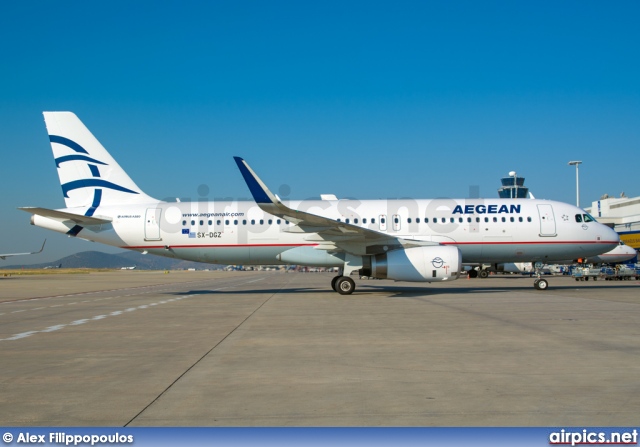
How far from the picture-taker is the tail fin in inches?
909

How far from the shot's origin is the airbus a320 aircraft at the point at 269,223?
22.4 m

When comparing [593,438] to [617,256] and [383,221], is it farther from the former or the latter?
[617,256]

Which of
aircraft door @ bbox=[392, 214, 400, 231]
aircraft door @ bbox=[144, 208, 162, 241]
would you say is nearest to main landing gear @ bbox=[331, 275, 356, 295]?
aircraft door @ bbox=[392, 214, 400, 231]

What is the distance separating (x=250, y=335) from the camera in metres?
10.6

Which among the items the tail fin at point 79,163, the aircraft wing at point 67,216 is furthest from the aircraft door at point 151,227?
the tail fin at point 79,163

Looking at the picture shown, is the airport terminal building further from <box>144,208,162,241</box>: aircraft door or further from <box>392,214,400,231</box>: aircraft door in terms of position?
<box>144,208,162,241</box>: aircraft door

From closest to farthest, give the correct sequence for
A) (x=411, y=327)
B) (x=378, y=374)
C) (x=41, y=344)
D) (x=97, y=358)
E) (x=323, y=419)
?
(x=323, y=419), (x=378, y=374), (x=97, y=358), (x=41, y=344), (x=411, y=327)

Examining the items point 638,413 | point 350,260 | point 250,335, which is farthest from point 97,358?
point 350,260

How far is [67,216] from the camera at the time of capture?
2169 cm

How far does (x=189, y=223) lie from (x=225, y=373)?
16.5 metres

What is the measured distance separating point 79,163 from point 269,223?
8425mm

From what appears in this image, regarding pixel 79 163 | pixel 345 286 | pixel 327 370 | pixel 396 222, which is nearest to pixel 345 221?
pixel 396 222

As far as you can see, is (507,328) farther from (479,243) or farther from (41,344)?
(479,243)

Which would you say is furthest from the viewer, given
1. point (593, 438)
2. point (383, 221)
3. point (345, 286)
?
point (383, 221)
